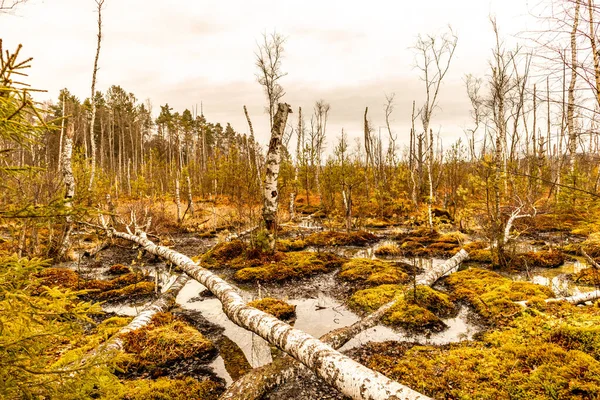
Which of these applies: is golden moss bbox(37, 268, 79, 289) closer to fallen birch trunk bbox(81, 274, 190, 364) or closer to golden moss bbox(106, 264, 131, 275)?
golden moss bbox(106, 264, 131, 275)

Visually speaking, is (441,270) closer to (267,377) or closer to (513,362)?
(513,362)

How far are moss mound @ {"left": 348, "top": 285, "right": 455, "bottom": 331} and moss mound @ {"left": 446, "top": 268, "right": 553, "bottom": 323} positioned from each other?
1.85 ft

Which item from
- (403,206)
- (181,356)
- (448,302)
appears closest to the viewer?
(181,356)

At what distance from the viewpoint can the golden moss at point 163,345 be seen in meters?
4.44

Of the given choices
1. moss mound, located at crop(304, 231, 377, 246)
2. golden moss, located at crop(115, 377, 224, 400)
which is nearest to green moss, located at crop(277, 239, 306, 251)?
moss mound, located at crop(304, 231, 377, 246)

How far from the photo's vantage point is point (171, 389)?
3744 millimetres

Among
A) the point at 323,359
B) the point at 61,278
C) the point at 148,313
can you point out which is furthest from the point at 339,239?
the point at 323,359

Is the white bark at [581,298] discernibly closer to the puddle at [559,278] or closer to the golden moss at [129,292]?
the puddle at [559,278]

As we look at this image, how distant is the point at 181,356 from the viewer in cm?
465

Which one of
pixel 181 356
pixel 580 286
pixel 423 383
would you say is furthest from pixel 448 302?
pixel 181 356

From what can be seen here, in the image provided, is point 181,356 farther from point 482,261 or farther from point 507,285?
point 482,261

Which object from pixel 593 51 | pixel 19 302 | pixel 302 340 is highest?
pixel 593 51

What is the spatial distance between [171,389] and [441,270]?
7.13 meters

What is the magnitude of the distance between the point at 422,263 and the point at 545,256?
371 centimetres
